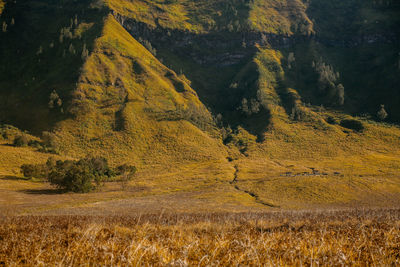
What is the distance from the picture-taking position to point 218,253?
4.64 meters

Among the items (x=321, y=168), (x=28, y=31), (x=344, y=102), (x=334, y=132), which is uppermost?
(x=28, y=31)

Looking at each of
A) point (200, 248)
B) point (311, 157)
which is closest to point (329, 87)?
point (311, 157)

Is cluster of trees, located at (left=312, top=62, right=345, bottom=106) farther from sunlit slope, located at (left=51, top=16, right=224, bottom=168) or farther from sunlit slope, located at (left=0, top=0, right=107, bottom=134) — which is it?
sunlit slope, located at (left=0, top=0, right=107, bottom=134)

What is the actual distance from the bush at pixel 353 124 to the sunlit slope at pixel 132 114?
71352mm

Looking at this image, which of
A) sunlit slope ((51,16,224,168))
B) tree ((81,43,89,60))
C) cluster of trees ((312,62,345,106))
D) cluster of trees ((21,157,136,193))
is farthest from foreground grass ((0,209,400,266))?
cluster of trees ((312,62,345,106))

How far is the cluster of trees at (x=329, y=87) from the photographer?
154m

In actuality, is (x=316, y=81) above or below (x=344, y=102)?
above

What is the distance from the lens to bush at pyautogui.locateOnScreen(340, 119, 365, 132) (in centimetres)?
12501

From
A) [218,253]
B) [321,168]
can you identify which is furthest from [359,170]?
[218,253]

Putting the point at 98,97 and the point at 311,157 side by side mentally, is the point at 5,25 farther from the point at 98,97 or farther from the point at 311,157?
the point at 311,157

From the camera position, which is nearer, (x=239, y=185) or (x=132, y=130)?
(x=239, y=185)

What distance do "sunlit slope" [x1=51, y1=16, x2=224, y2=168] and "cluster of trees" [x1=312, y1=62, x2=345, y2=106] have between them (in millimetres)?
84244

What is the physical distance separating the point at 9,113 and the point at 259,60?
549ft

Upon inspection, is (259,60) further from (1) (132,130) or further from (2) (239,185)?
(2) (239,185)
